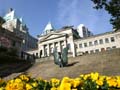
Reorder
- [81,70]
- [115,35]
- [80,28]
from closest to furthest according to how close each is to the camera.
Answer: [81,70] < [115,35] < [80,28]

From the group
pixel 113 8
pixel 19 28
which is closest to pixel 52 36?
pixel 19 28

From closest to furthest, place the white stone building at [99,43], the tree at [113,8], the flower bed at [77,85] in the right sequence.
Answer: the flower bed at [77,85]
the tree at [113,8]
the white stone building at [99,43]

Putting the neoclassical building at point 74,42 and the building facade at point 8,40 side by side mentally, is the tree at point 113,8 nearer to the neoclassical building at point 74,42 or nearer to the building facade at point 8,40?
the building facade at point 8,40

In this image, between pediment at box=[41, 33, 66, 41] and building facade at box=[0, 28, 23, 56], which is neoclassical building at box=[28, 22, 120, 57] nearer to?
pediment at box=[41, 33, 66, 41]

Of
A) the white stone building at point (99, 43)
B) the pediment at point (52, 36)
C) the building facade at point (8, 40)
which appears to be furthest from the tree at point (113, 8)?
the pediment at point (52, 36)

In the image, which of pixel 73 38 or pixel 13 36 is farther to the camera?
pixel 73 38

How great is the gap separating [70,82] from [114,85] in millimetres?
836

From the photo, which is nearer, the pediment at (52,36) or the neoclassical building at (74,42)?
the neoclassical building at (74,42)

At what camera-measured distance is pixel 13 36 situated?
57.0 meters

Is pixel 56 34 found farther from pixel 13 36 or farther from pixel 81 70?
pixel 81 70

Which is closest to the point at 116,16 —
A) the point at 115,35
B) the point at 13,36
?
the point at 13,36

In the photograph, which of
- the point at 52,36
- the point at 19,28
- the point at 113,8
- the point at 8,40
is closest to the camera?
the point at 113,8

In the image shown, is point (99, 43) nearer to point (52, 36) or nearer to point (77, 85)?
point (52, 36)

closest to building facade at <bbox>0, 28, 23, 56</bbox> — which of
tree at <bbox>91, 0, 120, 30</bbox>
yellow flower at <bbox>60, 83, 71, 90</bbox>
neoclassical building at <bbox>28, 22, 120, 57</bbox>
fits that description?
neoclassical building at <bbox>28, 22, 120, 57</bbox>
